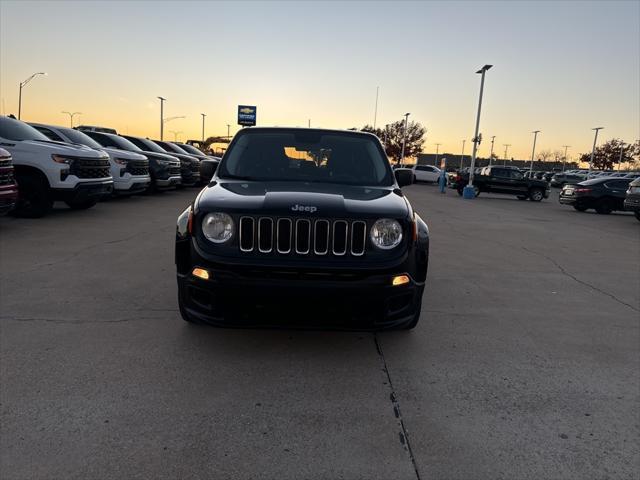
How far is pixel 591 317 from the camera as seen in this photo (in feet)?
16.5

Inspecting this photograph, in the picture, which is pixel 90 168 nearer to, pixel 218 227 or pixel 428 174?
pixel 218 227

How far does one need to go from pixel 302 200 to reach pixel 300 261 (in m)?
0.46

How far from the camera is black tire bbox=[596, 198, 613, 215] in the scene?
62.6ft

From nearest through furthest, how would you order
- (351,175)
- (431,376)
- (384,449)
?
(384,449) < (431,376) < (351,175)

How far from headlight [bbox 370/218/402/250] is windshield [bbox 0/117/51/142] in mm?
8885

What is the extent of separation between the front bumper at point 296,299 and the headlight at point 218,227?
22cm

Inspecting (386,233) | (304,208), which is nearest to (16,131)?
(304,208)

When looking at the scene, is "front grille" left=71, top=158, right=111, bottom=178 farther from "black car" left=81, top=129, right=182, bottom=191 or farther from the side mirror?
the side mirror

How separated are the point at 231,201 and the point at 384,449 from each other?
186 centimetres

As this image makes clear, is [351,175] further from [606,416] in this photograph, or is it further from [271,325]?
[606,416]

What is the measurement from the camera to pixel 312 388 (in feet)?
10.6

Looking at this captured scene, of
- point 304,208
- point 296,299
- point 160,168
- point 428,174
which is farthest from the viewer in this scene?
point 428,174

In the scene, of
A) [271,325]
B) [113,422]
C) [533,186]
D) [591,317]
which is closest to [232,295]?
[271,325]

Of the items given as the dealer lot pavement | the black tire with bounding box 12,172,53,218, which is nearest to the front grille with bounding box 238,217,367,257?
the dealer lot pavement
